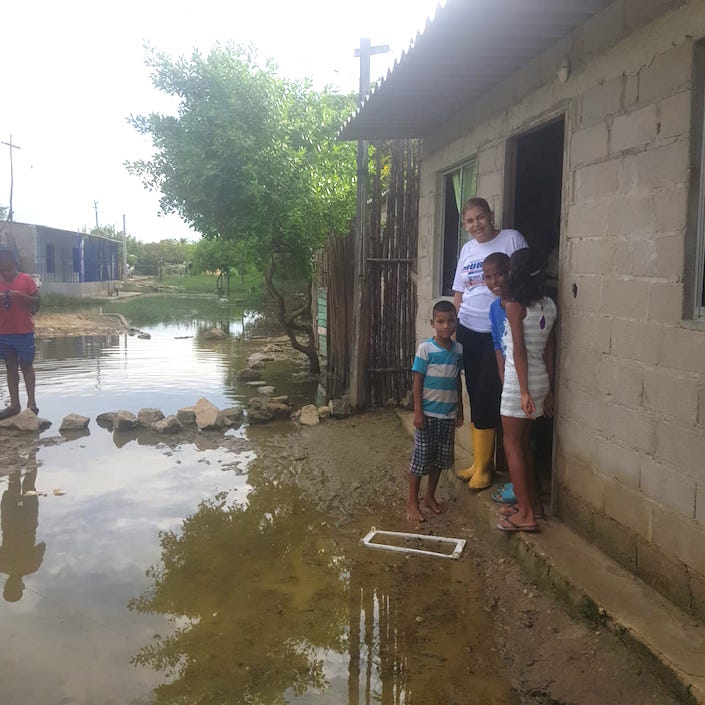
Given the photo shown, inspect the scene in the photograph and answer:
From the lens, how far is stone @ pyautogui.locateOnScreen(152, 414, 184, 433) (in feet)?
23.9

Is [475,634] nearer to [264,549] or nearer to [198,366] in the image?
[264,549]

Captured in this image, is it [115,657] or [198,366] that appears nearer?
[115,657]

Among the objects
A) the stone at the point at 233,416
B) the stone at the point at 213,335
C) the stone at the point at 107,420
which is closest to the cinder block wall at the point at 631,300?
the stone at the point at 233,416

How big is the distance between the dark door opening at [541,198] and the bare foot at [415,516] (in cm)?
102

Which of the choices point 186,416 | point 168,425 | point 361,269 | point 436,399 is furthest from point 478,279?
point 186,416

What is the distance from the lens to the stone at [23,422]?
723cm

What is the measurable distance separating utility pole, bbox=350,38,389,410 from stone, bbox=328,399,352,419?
0.42 ft

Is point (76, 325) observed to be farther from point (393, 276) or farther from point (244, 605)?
point (244, 605)

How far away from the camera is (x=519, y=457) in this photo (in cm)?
398

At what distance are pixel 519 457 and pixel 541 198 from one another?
2.77m

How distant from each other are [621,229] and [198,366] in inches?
371

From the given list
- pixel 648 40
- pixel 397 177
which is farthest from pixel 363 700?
pixel 397 177

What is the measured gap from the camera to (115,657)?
10.2 feet

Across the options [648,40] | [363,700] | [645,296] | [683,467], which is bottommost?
[363,700]
